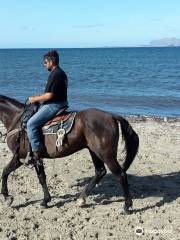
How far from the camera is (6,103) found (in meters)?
8.60

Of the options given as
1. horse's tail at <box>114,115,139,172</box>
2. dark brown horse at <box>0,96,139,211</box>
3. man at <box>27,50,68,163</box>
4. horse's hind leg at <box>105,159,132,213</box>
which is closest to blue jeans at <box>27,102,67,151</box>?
man at <box>27,50,68,163</box>

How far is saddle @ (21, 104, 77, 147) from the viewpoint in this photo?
812 centimetres

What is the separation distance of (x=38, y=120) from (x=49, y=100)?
0.41 metres

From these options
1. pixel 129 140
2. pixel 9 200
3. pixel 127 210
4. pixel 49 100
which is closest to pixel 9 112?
pixel 49 100

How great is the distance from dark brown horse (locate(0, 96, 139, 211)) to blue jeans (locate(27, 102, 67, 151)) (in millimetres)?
222

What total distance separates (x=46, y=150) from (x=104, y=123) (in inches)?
48.7

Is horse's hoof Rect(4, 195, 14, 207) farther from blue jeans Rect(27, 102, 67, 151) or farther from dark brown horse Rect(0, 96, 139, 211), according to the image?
blue jeans Rect(27, 102, 67, 151)

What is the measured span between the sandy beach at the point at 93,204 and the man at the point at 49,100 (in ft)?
3.58

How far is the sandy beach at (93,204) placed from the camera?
23.6 feet

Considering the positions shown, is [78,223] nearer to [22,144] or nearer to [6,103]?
[22,144]

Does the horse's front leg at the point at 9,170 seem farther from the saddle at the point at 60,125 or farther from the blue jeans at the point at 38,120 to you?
the saddle at the point at 60,125

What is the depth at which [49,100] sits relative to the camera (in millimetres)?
8094

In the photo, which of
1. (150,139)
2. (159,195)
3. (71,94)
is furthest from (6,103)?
(71,94)

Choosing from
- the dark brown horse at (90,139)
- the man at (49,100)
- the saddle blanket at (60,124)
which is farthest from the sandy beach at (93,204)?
the saddle blanket at (60,124)
